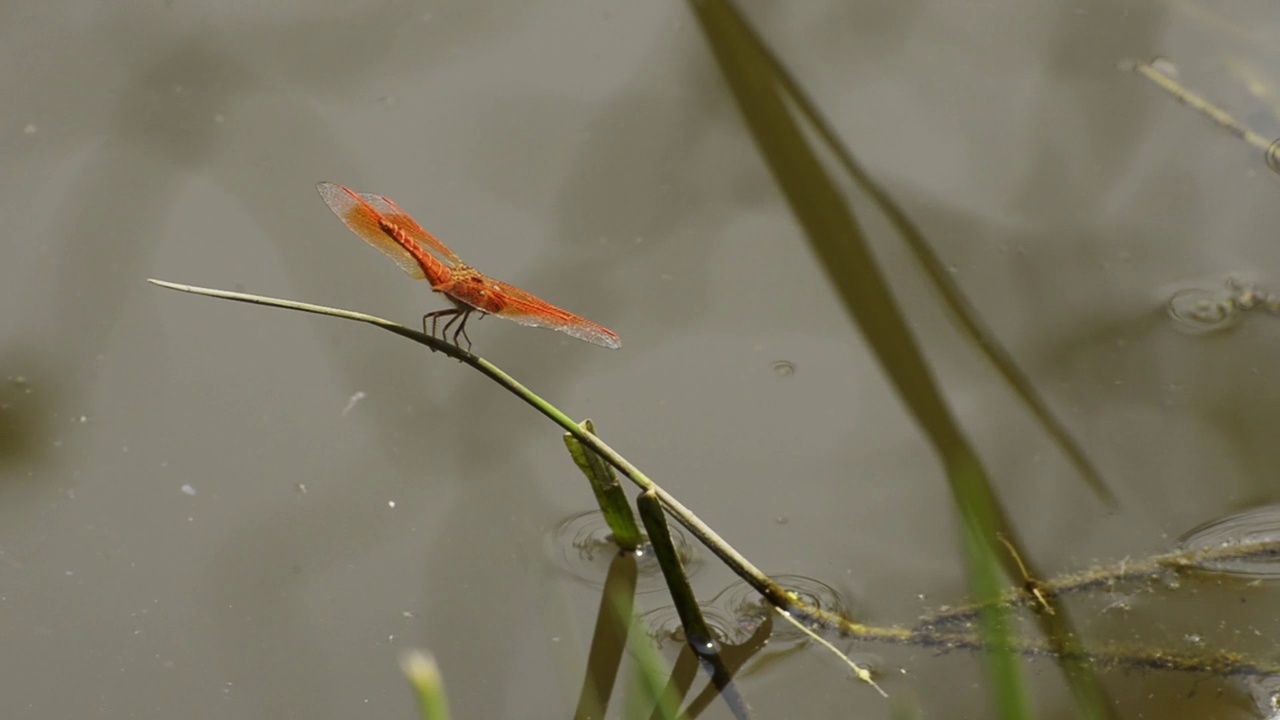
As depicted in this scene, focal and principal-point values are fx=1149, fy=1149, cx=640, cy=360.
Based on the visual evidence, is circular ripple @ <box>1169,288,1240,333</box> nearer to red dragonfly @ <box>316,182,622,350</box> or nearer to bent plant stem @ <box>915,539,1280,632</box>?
bent plant stem @ <box>915,539,1280,632</box>

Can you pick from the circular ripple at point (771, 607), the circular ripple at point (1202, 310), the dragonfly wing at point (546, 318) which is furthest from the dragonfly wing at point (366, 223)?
the circular ripple at point (1202, 310)

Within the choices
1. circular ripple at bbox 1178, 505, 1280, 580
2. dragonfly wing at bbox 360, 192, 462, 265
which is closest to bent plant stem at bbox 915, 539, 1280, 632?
circular ripple at bbox 1178, 505, 1280, 580

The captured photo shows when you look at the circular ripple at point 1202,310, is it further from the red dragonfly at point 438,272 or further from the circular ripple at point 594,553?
the red dragonfly at point 438,272

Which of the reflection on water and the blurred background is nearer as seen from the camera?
the blurred background

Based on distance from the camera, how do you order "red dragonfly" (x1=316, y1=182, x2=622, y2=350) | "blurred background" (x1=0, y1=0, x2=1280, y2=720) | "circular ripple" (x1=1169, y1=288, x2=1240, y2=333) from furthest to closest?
"circular ripple" (x1=1169, y1=288, x2=1240, y2=333) → "blurred background" (x1=0, y1=0, x2=1280, y2=720) → "red dragonfly" (x1=316, y1=182, x2=622, y2=350)

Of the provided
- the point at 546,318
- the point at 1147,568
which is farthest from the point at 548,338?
the point at 1147,568

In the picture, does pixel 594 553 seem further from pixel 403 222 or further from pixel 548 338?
pixel 403 222
